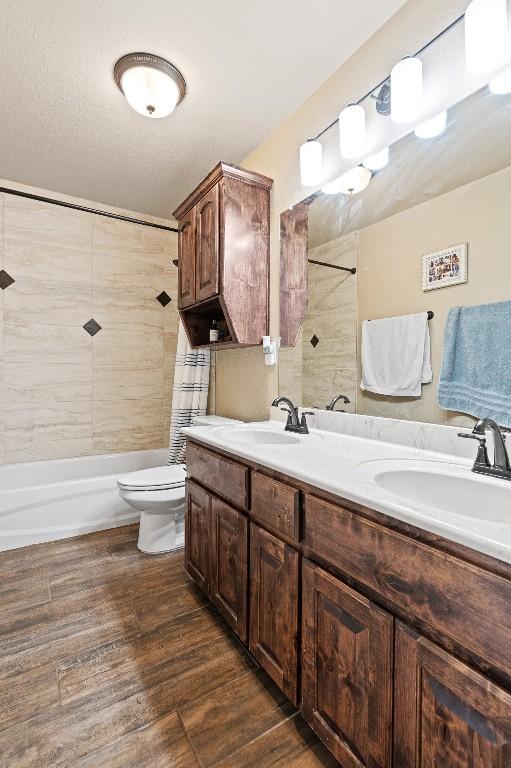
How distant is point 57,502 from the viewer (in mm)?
2439

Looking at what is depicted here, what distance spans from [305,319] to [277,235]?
22.4 inches

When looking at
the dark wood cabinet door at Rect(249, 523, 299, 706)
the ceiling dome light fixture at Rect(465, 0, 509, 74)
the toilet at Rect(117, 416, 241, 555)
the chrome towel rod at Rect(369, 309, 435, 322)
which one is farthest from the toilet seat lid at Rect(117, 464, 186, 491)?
the ceiling dome light fixture at Rect(465, 0, 509, 74)

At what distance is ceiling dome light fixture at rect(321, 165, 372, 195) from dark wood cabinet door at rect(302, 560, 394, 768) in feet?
4.93

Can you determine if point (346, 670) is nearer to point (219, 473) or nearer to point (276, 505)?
point (276, 505)

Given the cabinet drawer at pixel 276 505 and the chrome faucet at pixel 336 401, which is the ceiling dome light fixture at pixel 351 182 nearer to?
the chrome faucet at pixel 336 401

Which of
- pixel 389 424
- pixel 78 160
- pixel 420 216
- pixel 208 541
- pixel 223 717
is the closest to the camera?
pixel 223 717

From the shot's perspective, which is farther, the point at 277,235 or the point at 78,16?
the point at 277,235

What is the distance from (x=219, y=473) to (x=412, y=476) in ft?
2.53

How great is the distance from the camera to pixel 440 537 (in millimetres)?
713

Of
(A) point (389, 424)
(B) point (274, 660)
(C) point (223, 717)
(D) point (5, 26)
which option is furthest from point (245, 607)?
(D) point (5, 26)

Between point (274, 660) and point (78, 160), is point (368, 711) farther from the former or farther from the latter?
point (78, 160)

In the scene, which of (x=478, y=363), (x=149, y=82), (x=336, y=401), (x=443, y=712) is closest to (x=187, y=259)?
(x=149, y=82)

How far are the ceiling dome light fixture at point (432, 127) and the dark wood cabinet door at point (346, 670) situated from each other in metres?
1.50

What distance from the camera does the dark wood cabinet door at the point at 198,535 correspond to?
1645mm
